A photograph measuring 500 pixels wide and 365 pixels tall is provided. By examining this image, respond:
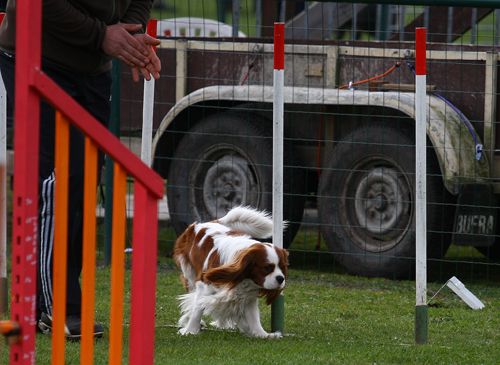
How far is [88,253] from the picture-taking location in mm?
1990

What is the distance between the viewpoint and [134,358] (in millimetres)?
1995

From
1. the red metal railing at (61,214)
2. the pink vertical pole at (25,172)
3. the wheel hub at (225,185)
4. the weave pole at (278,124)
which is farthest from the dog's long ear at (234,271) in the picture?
the wheel hub at (225,185)

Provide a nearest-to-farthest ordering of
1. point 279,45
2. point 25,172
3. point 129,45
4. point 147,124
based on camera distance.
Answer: point 25,172 → point 129,45 → point 279,45 → point 147,124

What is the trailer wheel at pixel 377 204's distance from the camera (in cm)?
496

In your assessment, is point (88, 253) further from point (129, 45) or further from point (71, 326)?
point (71, 326)

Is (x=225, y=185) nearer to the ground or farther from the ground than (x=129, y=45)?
nearer to the ground

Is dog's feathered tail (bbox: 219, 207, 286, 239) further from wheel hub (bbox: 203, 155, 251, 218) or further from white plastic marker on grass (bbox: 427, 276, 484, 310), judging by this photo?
wheel hub (bbox: 203, 155, 251, 218)

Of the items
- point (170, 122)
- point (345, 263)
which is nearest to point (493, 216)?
point (345, 263)

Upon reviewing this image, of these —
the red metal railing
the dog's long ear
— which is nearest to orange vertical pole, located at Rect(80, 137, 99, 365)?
the red metal railing

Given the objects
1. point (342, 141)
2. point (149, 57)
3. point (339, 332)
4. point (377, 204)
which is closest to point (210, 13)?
point (342, 141)

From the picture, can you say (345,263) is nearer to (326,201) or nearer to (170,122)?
(326,201)

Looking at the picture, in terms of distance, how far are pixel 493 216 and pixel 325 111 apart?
143 cm

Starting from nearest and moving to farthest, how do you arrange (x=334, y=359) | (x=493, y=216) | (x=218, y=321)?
1. (x=334, y=359)
2. (x=218, y=321)
3. (x=493, y=216)

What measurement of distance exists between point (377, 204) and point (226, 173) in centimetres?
120
